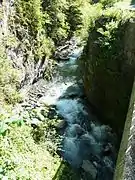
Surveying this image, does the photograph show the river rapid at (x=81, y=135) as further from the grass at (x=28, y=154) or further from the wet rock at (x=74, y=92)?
the grass at (x=28, y=154)

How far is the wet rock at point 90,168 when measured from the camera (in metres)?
7.14

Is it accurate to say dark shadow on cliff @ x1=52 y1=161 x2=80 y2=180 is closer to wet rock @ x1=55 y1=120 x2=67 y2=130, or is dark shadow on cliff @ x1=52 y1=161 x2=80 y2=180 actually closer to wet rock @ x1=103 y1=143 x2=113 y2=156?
wet rock @ x1=103 y1=143 x2=113 y2=156

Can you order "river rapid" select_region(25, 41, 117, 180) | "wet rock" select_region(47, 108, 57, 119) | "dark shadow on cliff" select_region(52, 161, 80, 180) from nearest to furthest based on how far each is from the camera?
"dark shadow on cliff" select_region(52, 161, 80, 180) < "river rapid" select_region(25, 41, 117, 180) < "wet rock" select_region(47, 108, 57, 119)

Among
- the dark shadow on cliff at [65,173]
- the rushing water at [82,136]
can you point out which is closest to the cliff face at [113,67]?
the rushing water at [82,136]

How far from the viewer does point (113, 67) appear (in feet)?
27.2

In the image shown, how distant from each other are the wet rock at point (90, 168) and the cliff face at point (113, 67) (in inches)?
45.9

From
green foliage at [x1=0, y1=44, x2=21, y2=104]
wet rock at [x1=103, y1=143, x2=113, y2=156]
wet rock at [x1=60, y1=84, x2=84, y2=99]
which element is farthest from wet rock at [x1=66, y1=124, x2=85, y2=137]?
wet rock at [x1=60, y1=84, x2=84, y2=99]

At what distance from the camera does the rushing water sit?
7.41 metres

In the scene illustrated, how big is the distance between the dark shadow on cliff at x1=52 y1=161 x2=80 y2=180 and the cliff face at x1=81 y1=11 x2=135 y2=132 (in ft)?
5.29

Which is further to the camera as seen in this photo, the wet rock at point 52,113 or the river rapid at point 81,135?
the wet rock at point 52,113

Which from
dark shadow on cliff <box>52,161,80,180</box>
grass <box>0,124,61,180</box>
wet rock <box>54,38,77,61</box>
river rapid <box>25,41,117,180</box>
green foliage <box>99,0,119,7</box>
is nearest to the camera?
grass <box>0,124,61,180</box>

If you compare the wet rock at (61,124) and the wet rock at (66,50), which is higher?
the wet rock at (66,50)

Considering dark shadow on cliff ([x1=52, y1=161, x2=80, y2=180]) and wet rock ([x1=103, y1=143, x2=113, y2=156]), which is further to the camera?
wet rock ([x1=103, y1=143, x2=113, y2=156])

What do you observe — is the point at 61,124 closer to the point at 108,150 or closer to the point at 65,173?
the point at 108,150
